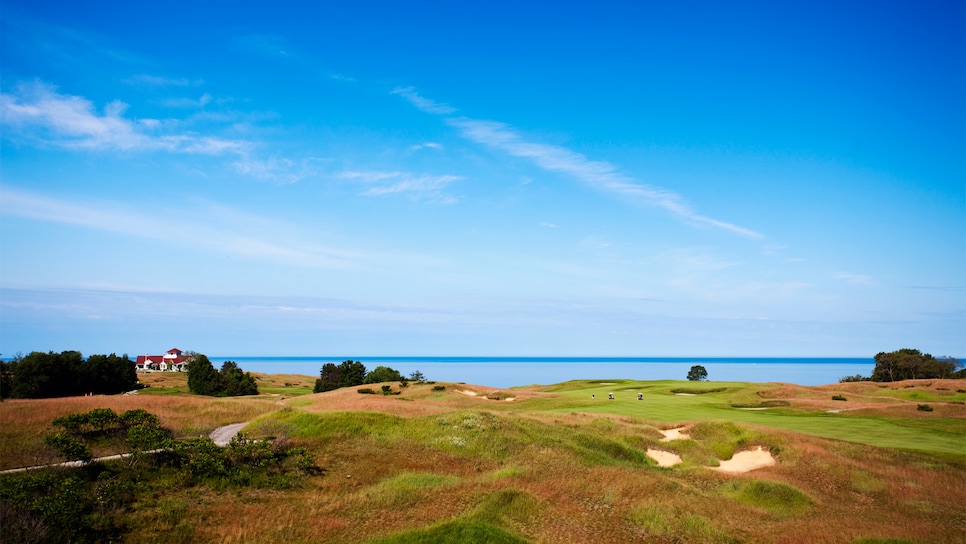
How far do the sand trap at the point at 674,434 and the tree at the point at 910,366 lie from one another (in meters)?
100

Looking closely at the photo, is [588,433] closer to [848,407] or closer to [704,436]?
[704,436]

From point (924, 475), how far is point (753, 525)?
15.2m

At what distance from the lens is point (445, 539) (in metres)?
17.7

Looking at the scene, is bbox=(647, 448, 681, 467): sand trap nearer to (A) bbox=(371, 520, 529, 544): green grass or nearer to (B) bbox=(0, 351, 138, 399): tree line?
(A) bbox=(371, 520, 529, 544): green grass

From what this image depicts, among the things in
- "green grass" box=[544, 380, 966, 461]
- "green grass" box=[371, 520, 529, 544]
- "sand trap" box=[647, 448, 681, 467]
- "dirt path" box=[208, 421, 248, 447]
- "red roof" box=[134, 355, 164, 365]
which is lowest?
"sand trap" box=[647, 448, 681, 467]

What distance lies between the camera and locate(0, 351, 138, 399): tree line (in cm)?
6406

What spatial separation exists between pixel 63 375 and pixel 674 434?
75608mm

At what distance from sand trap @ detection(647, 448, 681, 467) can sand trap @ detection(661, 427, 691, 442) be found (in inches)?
144

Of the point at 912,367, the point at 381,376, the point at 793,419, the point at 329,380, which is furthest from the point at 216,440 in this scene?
the point at 912,367

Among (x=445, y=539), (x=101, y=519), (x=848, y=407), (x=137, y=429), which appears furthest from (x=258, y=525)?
(x=848, y=407)

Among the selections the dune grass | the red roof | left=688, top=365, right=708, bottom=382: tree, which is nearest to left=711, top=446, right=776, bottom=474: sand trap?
the dune grass

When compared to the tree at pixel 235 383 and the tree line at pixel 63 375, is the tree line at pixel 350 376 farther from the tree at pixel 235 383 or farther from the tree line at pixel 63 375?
the tree line at pixel 63 375

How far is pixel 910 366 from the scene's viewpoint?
11444 cm

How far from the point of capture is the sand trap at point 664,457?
3669 cm
